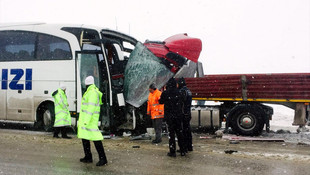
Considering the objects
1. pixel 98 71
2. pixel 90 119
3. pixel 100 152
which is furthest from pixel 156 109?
pixel 90 119

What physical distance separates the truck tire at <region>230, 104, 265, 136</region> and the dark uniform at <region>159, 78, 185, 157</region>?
4.33 meters

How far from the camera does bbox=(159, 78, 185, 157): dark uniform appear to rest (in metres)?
7.72

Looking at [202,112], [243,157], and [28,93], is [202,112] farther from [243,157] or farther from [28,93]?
[28,93]

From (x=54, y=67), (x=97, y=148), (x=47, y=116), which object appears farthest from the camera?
(x=47, y=116)

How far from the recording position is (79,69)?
10.9 metres

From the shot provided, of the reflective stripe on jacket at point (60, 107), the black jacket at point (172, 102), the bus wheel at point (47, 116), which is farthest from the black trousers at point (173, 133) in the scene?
the bus wheel at point (47, 116)

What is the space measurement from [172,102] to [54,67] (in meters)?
5.22

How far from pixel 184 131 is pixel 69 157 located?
2571 millimetres

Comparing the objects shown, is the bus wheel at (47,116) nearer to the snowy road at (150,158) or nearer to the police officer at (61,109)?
the police officer at (61,109)

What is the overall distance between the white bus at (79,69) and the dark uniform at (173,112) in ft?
9.01

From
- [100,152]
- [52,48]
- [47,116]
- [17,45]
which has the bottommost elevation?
[100,152]

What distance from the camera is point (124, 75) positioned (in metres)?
10.8

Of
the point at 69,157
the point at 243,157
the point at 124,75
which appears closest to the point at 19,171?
the point at 69,157

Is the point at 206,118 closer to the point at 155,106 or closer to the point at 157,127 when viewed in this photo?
the point at 157,127
